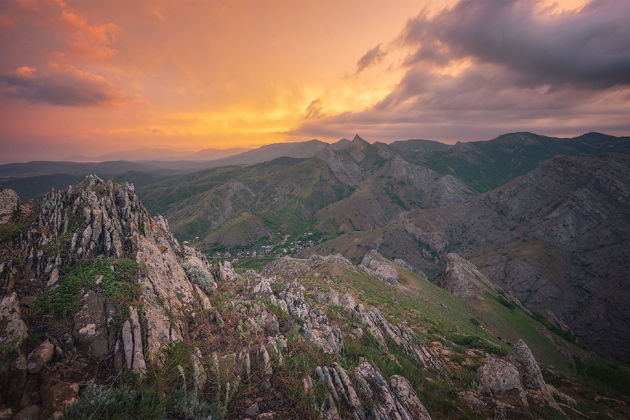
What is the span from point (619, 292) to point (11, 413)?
622 feet

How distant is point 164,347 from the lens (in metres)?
12.6

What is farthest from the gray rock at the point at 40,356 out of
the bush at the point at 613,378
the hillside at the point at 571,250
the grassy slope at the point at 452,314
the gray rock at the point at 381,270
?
the hillside at the point at 571,250

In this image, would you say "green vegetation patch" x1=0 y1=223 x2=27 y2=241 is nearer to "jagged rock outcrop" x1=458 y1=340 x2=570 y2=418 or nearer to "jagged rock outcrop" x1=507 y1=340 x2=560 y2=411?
"jagged rock outcrop" x1=458 y1=340 x2=570 y2=418

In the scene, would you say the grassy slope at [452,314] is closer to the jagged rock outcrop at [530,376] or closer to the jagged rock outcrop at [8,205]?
the jagged rock outcrop at [530,376]

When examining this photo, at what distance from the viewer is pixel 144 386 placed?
10.2 meters

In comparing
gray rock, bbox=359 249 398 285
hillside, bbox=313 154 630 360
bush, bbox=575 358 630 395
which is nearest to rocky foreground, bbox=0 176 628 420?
bush, bbox=575 358 630 395

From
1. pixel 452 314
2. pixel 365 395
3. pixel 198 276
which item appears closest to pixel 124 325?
pixel 198 276

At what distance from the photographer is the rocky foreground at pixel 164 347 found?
9828 millimetres

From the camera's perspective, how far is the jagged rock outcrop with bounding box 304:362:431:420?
1178 centimetres

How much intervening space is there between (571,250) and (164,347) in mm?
208703

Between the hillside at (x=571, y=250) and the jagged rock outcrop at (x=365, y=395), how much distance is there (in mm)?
104391

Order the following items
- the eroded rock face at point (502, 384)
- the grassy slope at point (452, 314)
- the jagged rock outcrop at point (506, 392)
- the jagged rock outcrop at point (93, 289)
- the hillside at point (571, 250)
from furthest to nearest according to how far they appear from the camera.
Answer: the hillside at point (571, 250) → the grassy slope at point (452, 314) → the eroded rock face at point (502, 384) → the jagged rock outcrop at point (506, 392) → the jagged rock outcrop at point (93, 289)

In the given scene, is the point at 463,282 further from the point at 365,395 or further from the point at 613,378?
the point at 365,395

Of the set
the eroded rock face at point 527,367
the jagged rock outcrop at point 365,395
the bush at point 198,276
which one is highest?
the bush at point 198,276
